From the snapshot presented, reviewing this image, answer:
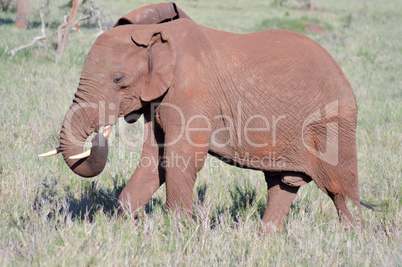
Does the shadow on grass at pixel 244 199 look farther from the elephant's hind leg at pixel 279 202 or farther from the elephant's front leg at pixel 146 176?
the elephant's front leg at pixel 146 176

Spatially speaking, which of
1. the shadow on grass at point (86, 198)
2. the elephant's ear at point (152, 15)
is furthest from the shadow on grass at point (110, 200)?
the elephant's ear at point (152, 15)

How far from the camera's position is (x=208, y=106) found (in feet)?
12.2

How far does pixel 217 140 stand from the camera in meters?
3.91

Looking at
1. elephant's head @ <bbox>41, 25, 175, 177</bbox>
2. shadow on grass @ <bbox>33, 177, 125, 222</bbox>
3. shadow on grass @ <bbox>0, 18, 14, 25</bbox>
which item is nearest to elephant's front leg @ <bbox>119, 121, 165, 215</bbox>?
shadow on grass @ <bbox>33, 177, 125, 222</bbox>

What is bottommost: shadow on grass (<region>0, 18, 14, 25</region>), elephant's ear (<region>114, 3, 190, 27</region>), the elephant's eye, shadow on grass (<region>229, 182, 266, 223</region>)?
shadow on grass (<region>229, 182, 266, 223</region>)

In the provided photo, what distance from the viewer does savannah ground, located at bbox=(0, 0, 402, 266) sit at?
3.18 m

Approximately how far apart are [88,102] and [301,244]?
180cm

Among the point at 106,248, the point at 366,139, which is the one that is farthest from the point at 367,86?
the point at 106,248

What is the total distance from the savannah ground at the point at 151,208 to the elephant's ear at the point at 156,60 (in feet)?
3.10

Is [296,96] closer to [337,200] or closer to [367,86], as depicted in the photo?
[337,200]

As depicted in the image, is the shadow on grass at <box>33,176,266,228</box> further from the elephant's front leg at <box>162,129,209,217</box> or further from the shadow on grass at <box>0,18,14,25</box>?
the shadow on grass at <box>0,18,14,25</box>

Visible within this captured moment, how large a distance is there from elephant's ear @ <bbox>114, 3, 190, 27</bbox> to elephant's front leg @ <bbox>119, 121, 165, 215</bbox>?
32.7 inches

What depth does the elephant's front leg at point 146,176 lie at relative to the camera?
4.10 meters
